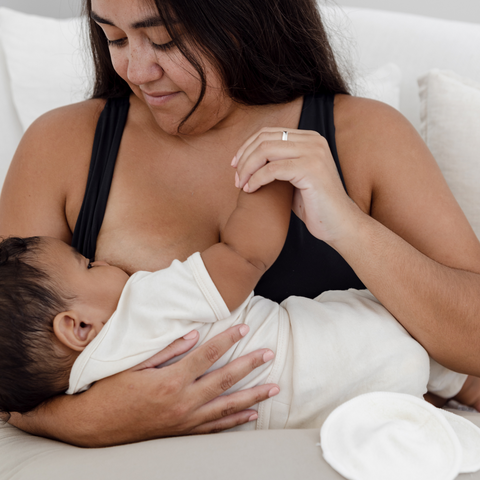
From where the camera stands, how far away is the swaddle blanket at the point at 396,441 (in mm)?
744

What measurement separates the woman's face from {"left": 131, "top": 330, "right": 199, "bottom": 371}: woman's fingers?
0.53 m

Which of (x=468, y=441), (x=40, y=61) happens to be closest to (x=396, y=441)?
(x=468, y=441)

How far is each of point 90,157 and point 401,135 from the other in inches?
31.1

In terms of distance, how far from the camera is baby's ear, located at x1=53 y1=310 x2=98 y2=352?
2.96 feet

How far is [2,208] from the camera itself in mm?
1271

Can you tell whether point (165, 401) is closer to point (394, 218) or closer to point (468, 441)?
point (468, 441)

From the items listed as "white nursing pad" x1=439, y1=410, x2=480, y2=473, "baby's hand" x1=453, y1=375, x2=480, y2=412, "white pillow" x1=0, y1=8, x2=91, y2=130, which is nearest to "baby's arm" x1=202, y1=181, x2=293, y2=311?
"white nursing pad" x1=439, y1=410, x2=480, y2=473

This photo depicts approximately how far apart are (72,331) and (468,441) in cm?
74

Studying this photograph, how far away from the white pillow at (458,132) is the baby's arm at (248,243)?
770 millimetres

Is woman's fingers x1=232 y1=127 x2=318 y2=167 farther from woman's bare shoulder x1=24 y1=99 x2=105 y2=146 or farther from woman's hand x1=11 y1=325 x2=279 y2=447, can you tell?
woman's bare shoulder x1=24 y1=99 x2=105 y2=146

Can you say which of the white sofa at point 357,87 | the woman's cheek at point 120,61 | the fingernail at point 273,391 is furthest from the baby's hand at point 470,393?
the woman's cheek at point 120,61

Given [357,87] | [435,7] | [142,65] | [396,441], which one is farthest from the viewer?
[435,7]

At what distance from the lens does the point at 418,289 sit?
3.21ft

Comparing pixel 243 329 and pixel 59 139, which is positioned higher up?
pixel 59 139
